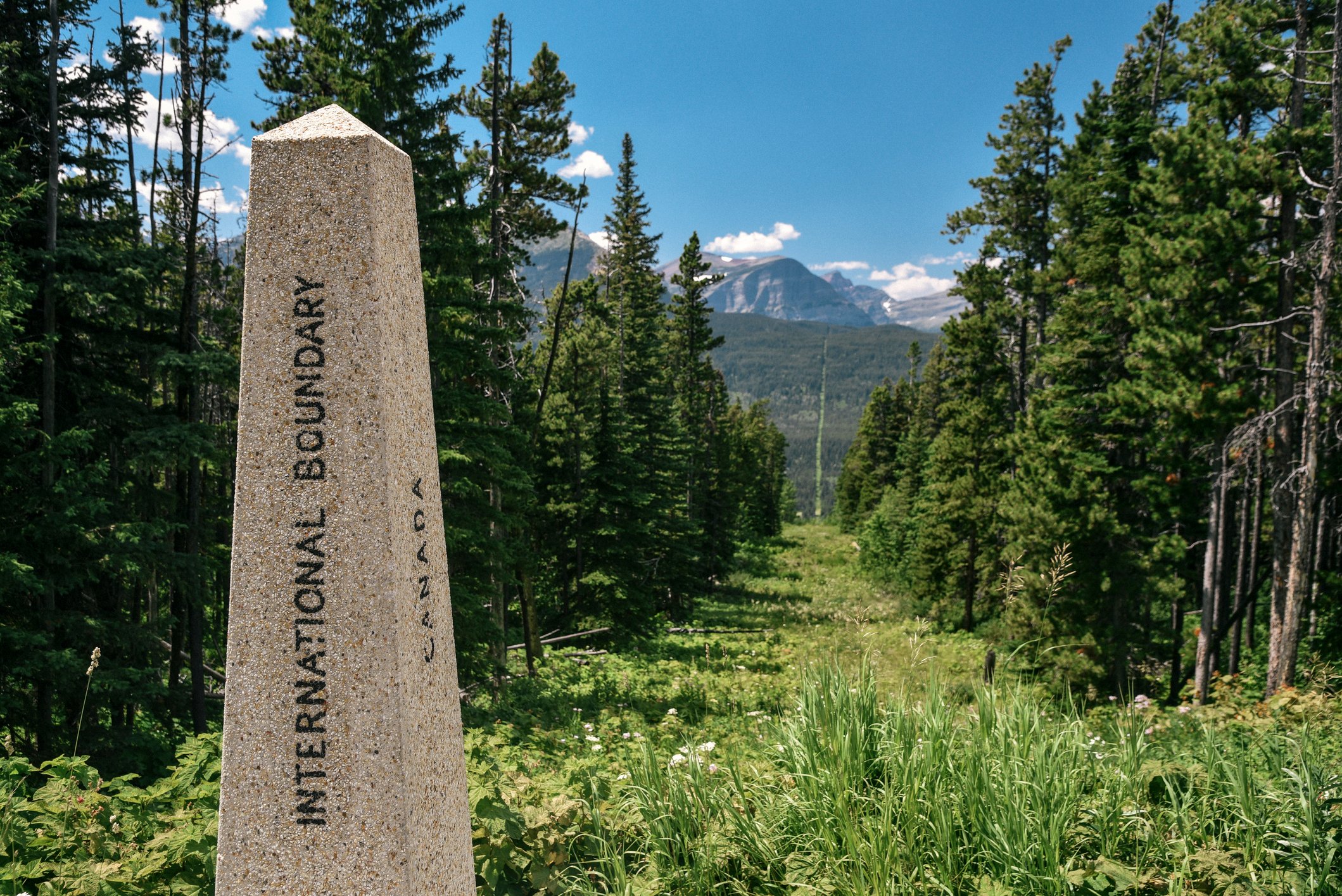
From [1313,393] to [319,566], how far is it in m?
14.6

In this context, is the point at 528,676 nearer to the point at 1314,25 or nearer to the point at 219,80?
the point at 219,80

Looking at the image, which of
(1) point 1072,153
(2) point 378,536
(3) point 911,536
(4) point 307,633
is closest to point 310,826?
(4) point 307,633

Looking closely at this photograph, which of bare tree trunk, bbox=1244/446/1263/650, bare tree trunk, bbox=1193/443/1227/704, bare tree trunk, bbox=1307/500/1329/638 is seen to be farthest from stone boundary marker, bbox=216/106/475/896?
bare tree trunk, bbox=1307/500/1329/638

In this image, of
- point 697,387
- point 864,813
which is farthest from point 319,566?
point 697,387

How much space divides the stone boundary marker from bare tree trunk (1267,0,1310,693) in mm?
14416

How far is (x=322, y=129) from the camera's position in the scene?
223 cm

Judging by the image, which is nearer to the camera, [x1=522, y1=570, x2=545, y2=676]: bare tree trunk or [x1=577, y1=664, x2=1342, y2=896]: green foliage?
[x1=577, y1=664, x2=1342, y2=896]: green foliage

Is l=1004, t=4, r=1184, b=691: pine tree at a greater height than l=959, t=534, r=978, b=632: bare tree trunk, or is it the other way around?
l=1004, t=4, r=1184, b=691: pine tree

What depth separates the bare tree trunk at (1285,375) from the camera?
37.3ft

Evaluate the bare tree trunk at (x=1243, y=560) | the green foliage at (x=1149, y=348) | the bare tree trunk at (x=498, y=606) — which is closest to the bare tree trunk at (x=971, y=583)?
the green foliage at (x=1149, y=348)

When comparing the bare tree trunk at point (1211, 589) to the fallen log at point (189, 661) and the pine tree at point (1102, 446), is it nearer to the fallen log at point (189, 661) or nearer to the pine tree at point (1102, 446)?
the pine tree at point (1102, 446)

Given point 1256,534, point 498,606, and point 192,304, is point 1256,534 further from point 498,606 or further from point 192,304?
point 192,304

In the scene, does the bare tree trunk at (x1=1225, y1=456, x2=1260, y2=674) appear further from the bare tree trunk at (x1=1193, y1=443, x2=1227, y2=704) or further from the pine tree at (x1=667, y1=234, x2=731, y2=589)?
the pine tree at (x1=667, y1=234, x2=731, y2=589)

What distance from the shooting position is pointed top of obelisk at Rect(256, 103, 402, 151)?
2.20 metres
